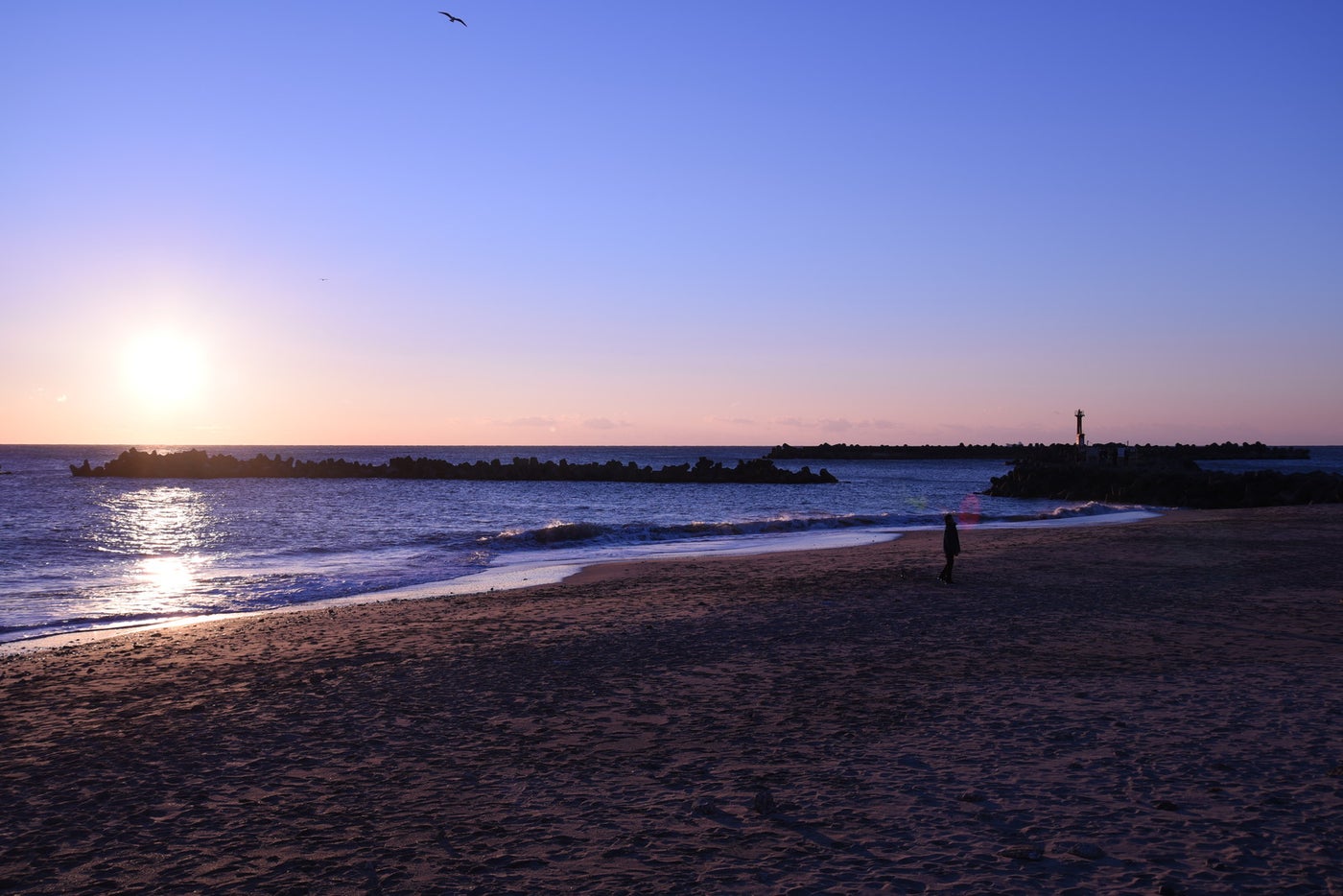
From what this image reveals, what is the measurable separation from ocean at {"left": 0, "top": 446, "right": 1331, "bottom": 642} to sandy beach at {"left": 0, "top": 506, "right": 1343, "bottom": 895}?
576 centimetres

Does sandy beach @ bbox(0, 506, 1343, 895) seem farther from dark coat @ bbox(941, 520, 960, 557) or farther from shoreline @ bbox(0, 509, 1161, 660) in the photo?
dark coat @ bbox(941, 520, 960, 557)

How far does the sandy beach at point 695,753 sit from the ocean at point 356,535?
5.76 m

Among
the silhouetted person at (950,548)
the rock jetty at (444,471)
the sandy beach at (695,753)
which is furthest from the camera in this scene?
the rock jetty at (444,471)

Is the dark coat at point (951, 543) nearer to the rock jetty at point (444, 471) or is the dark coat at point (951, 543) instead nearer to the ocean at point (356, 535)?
the ocean at point (356, 535)

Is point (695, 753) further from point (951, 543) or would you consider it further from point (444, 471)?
point (444, 471)

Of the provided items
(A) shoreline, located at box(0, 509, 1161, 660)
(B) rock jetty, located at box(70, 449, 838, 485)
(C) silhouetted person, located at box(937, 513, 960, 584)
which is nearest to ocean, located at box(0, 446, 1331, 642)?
(A) shoreline, located at box(0, 509, 1161, 660)

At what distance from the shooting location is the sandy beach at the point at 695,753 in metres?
5.26

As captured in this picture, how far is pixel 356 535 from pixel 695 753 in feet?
89.0

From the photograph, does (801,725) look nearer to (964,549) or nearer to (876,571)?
(876,571)

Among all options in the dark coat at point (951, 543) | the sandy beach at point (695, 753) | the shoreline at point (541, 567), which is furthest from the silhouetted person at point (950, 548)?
the shoreline at point (541, 567)

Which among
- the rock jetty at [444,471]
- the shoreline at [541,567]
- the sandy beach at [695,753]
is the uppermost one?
the rock jetty at [444,471]

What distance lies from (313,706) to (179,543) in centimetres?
2502

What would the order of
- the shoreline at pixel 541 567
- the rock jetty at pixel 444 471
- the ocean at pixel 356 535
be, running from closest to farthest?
the shoreline at pixel 541 567
the ocean at pixel 356 535
the rock jetty at pixel 444 471

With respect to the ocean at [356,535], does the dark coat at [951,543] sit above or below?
above
